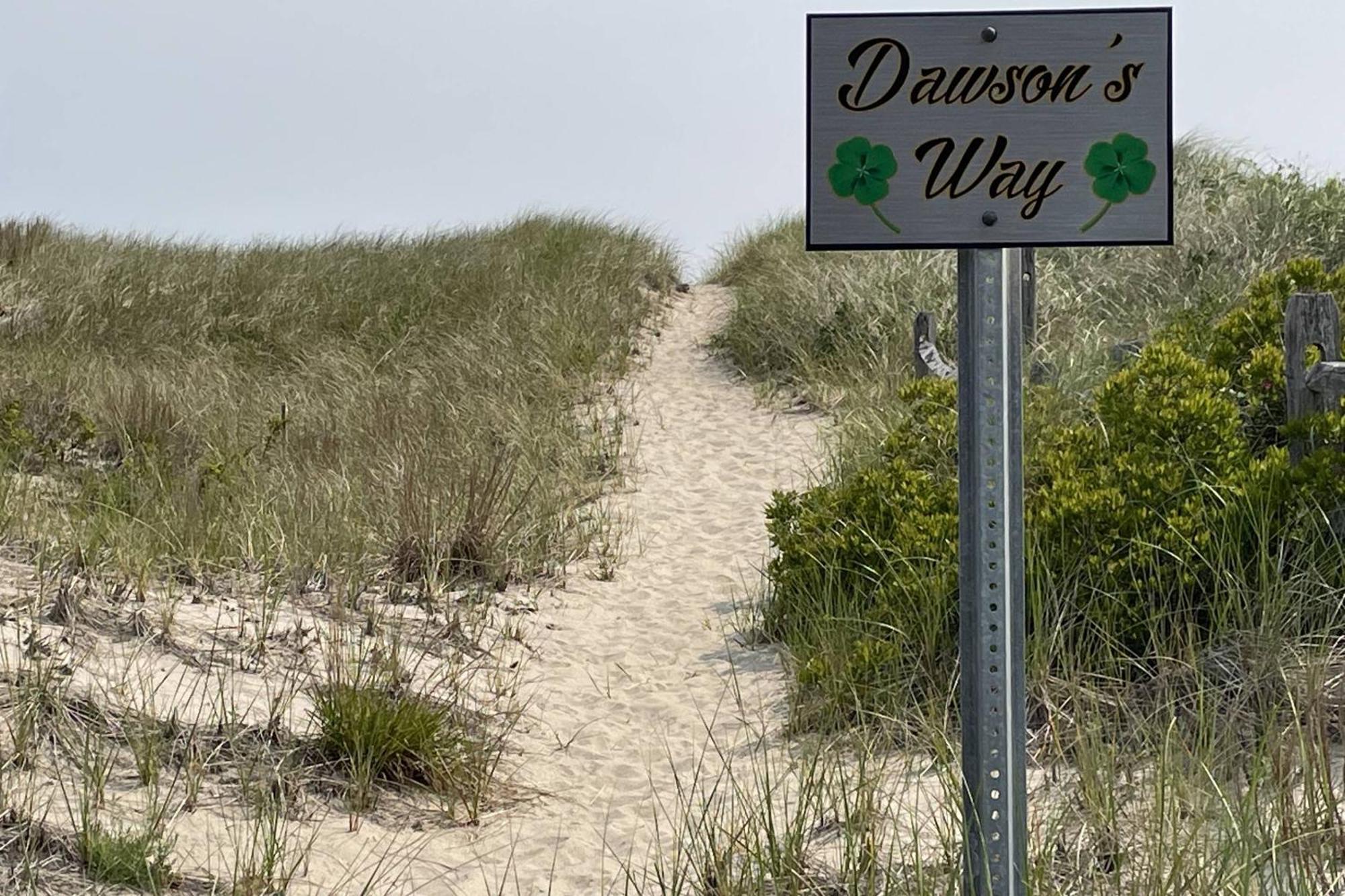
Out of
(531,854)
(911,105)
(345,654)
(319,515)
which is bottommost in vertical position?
(531,854)

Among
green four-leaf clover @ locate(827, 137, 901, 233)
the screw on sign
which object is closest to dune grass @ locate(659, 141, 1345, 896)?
the screw on sign

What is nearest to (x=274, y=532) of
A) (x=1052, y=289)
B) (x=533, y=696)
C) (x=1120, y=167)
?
(x=533, y=696)

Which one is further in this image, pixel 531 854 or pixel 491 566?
pixel 491 566

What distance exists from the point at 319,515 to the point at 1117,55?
5.54m

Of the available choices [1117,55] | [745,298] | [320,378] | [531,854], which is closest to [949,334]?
[745,298]

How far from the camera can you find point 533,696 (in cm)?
577

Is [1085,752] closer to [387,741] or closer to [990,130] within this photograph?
[990,130]

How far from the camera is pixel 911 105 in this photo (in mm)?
2664

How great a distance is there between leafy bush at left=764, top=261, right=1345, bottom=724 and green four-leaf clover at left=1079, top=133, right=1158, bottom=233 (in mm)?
2339

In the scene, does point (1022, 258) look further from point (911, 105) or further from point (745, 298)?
point (911, 105)

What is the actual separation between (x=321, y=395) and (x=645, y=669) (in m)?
6.00

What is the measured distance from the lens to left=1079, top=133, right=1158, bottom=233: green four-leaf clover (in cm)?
265

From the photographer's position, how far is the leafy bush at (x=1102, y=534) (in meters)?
5.09

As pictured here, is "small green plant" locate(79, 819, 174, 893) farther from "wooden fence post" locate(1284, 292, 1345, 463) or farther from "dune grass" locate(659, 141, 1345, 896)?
"wooden fence post" locate(1284, 292, 1345, 463)
